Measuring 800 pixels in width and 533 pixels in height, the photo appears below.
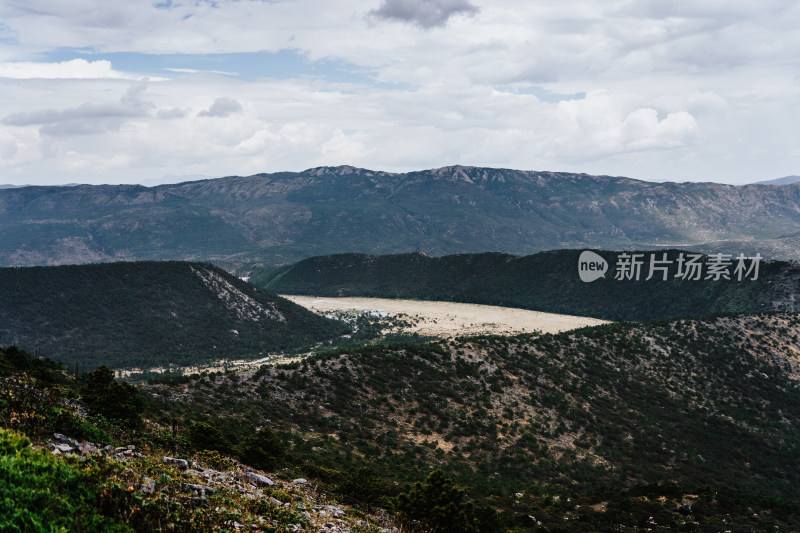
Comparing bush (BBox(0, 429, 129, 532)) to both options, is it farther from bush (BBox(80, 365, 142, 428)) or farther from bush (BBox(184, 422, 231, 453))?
bush (BBox(184, 422, 231, 453))

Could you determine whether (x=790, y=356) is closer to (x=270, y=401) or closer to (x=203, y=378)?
(x=270, y=401)

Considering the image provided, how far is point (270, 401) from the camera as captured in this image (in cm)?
3681

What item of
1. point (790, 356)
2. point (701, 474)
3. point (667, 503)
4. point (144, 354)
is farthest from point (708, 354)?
point (144, 354)

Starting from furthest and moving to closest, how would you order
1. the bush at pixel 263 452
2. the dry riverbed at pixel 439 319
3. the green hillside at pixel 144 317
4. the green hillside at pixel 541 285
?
the green hillside at pixel 541 285, the dry riverbed at pixel 439 319, the green hillside at pixel 144 317, the bush at pixel 263 452

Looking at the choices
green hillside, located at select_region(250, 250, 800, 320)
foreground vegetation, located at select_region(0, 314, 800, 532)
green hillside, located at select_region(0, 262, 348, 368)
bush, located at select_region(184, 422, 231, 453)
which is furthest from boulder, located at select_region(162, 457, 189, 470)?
green hillside, located at select_region(250, 250, 800, 320)

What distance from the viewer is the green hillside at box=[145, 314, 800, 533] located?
1117 inches

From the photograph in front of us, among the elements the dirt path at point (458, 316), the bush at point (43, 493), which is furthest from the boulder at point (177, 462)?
the dirt path at point (458, 316)

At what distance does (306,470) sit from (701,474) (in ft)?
107

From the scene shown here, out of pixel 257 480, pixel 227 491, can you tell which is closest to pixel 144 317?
pixel 257 480

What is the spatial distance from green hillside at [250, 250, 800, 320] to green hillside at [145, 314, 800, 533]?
3994cm

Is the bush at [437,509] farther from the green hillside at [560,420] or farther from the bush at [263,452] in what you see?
the bush at [263,452]

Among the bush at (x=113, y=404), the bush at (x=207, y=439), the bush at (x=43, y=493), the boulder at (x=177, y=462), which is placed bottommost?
the bush at (x=207, y=439)

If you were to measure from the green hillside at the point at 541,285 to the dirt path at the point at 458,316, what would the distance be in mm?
7006

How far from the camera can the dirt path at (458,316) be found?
3905 inches
